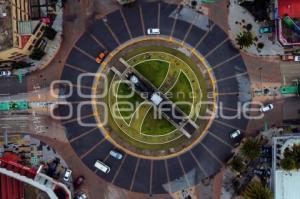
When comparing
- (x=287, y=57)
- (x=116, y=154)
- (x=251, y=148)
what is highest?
(x=287, y=57)

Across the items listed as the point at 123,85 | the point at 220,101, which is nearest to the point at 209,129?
the point at 220,101

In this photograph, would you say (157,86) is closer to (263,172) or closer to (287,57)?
(287,57)

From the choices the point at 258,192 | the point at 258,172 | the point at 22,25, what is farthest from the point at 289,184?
the point at 22,25

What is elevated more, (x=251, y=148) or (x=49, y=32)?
(x=49, y=32)

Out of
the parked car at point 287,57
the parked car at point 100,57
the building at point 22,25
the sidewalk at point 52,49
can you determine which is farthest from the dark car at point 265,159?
the building at point 22,25

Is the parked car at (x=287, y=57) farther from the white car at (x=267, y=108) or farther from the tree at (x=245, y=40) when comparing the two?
the white car at (x=267, y=108)

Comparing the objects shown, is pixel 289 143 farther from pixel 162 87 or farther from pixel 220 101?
pixel 162 87
